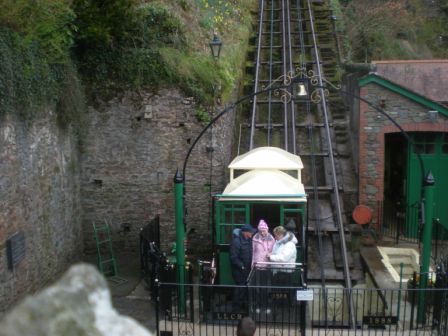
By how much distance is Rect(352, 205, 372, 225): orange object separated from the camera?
45.5 feet

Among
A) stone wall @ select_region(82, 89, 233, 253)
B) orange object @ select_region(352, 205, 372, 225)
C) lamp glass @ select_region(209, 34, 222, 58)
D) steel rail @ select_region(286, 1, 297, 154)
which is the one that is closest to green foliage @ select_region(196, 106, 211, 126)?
stone wall @ select_region(82, 89, 233, 253)

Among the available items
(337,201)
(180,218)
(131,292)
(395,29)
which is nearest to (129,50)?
(180,218)

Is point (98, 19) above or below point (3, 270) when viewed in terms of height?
above

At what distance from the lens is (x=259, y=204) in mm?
10883

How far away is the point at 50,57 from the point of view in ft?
34.9

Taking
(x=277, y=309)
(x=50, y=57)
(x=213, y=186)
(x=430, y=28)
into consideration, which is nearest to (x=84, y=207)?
(x=213, y=186)

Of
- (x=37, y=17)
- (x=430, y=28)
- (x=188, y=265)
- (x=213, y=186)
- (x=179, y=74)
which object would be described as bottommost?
(x=188, y=265)

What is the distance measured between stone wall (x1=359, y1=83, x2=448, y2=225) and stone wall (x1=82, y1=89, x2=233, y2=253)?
3632 mm

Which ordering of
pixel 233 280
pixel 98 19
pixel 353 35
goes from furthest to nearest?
pixel 353 35
pixel 98 19
pixel 233 280

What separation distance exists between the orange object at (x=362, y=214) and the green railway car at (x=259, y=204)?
327 cm

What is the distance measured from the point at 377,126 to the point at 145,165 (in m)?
5.77

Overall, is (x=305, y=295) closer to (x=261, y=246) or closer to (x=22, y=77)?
(x=261, y=246)

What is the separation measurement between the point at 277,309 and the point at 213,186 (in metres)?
4.23

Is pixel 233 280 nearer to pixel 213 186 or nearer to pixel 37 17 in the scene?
pixel 213 186
